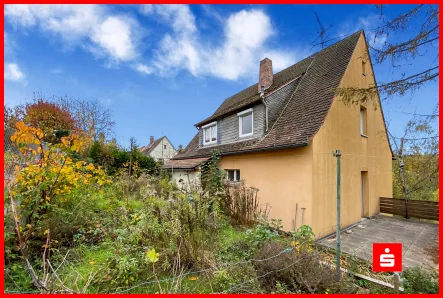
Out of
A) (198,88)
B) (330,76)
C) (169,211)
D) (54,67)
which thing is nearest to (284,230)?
(169,211)

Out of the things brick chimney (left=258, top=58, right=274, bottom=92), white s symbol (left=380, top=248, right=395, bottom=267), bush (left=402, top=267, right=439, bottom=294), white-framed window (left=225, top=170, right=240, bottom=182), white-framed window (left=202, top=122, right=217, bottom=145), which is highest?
brick chimney (left=258, top=58, right=274, bottom=92)

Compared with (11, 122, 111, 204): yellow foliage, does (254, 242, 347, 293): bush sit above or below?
below

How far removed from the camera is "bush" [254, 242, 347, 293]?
3816 mm

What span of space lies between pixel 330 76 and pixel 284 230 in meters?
7.12

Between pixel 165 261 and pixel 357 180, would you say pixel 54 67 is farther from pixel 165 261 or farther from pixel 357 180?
pixel 357 180

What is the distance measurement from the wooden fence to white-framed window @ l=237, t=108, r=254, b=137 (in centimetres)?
850

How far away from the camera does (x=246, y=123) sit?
456 inches

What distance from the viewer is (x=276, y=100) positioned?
35.2 ft

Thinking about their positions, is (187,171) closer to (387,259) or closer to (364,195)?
(364,195)

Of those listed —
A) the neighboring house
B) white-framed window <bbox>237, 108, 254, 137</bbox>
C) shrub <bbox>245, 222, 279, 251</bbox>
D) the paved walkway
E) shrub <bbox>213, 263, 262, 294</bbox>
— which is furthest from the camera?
the neighboring house

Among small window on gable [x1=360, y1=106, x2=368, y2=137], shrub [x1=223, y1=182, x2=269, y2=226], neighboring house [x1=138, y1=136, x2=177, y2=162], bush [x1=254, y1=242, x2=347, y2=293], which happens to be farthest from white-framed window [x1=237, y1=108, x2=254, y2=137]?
neighboring house [x1=138, y1=136, x2=177, y2=162]

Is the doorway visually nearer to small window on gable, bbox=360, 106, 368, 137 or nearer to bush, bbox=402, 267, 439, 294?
small window on gable, bbox=360, 106, 368, 137

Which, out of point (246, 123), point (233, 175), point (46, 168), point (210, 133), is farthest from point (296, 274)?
point (210, 133)

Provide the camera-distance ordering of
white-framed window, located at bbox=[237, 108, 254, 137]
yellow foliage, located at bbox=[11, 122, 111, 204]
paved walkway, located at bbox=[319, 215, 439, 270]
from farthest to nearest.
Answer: white-framed window, located at bbox=[237, 108, 254, 137]
paved walkway, located at bbox=[319, 215, 439, 270]
yellow foliage, located at bbox=[11, 122, 111, 204]
